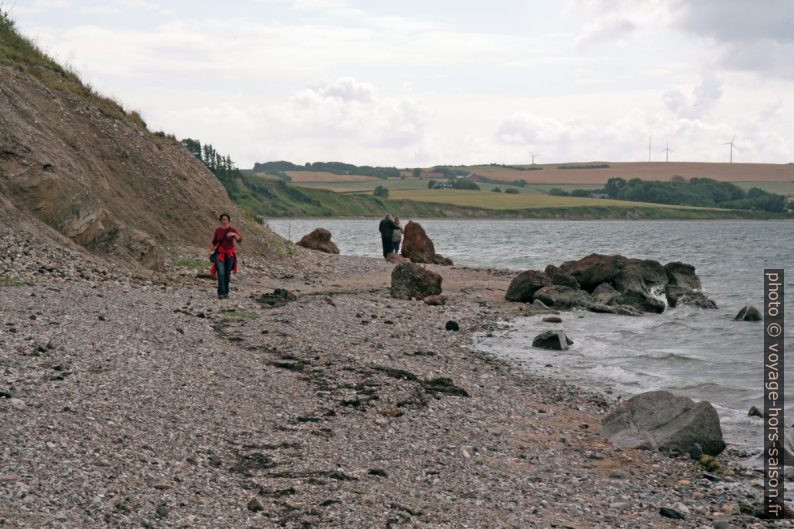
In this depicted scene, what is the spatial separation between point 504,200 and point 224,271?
164m

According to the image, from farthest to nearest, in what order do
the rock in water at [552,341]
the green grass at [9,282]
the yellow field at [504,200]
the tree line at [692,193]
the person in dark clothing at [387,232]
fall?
the tree line at [692,193], the yellow field at [504,200], the person in dark clothing at [387,232], the rock in water at [552,341], the green grass at [9,282]

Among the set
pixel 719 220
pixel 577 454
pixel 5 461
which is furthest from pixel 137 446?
pixel 719 220

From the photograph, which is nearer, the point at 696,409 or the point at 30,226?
the point at 696,409

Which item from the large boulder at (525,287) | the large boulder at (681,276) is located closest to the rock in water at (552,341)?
the large boulder at (525,287)

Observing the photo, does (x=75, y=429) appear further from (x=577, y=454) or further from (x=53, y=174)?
(x=53, y=174)

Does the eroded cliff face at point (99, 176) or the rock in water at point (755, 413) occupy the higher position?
the eroded cliff face at point (99, 176)

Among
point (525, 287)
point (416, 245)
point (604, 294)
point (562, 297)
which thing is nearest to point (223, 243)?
point (525, 287)

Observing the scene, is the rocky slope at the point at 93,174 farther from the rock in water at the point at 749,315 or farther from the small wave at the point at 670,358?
the rock in water at the point at 749,315

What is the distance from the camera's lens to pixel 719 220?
174 meters

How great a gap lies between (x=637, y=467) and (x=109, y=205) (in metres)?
20.5

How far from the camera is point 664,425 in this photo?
13000 mm

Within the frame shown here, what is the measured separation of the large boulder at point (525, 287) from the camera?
32.0 meters

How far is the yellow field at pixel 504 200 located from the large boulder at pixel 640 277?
13663cm

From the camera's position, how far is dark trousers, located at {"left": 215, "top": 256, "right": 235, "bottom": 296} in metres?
22.4
